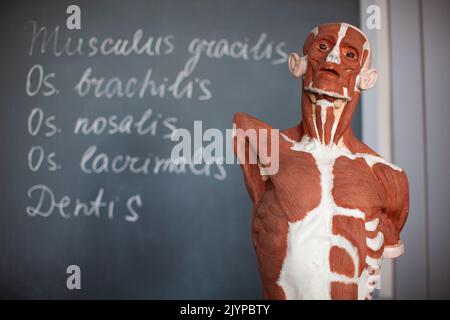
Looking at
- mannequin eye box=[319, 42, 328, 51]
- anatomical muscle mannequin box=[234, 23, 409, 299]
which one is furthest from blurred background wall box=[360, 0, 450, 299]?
mannequin eye box=[319, 42, 328, 51]

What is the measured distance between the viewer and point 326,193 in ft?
5.10

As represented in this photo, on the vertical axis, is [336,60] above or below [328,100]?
above

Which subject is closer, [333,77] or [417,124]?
[333,77]

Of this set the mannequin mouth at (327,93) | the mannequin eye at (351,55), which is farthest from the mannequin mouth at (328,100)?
the mannequin eye at (351,55)

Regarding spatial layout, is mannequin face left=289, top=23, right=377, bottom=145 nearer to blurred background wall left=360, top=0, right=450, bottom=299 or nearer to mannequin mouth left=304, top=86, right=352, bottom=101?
mannequin mouth left=304, top=86, right=352, bottom=101

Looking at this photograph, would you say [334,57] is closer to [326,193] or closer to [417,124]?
[326,193]

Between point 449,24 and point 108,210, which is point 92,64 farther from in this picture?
point 449,24

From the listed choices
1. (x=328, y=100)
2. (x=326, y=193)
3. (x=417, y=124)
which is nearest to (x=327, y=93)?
(x=328, y=100)

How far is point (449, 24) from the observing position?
256 centimetres

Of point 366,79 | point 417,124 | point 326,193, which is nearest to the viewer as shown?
point 326,193

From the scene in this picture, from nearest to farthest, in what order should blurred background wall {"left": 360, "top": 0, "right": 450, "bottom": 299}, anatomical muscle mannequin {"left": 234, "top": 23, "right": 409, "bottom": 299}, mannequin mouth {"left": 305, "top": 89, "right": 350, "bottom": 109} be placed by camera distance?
anatomical muscle mannequin {"left": 234, "top": 23, "right": 409, "bottom": 299}, mannequin mouth {"left": 305, "top": 89, "right": 350, "bottom": 109}, blurred background wall {"left": 360, "top": 0, "right": 450, "bottom": 299}

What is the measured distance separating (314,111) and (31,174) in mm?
1657

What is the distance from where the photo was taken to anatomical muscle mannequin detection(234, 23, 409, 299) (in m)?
1.52

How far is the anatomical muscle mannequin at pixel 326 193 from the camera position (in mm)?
1522
